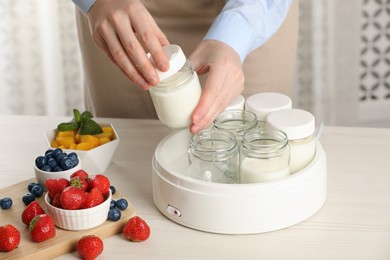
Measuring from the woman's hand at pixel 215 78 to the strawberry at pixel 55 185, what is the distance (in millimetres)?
263

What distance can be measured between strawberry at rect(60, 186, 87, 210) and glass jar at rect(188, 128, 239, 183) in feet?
0.76

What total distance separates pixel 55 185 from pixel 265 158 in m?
0.40

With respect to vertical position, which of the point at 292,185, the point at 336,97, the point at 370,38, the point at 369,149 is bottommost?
the point at 336,97

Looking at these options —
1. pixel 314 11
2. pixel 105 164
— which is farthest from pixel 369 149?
pixel 314 11

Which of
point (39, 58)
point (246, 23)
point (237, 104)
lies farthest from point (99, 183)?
point (39, 58)

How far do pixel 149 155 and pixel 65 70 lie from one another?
141 cm

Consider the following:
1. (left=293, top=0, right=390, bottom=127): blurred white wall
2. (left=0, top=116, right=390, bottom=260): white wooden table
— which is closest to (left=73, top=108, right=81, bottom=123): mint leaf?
(left=0, top=116, right=390, bottom=260): white wooden table

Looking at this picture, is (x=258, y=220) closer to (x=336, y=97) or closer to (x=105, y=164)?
(x=105, y=164)

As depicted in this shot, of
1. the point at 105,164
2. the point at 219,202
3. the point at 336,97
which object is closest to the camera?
the point at 219,202

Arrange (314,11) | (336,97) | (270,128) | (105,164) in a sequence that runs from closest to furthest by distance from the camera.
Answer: (270,128) < (105,164) < (314,11) < (336,97)

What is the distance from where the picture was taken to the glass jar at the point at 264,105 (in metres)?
1.68

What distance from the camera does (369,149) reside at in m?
1.86

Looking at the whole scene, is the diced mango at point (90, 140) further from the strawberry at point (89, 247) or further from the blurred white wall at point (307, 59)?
the blurred white wall at point (307, 59)

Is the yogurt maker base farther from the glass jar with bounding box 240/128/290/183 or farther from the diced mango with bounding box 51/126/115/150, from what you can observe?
the diced mango with bounding box 51/126/115/150
